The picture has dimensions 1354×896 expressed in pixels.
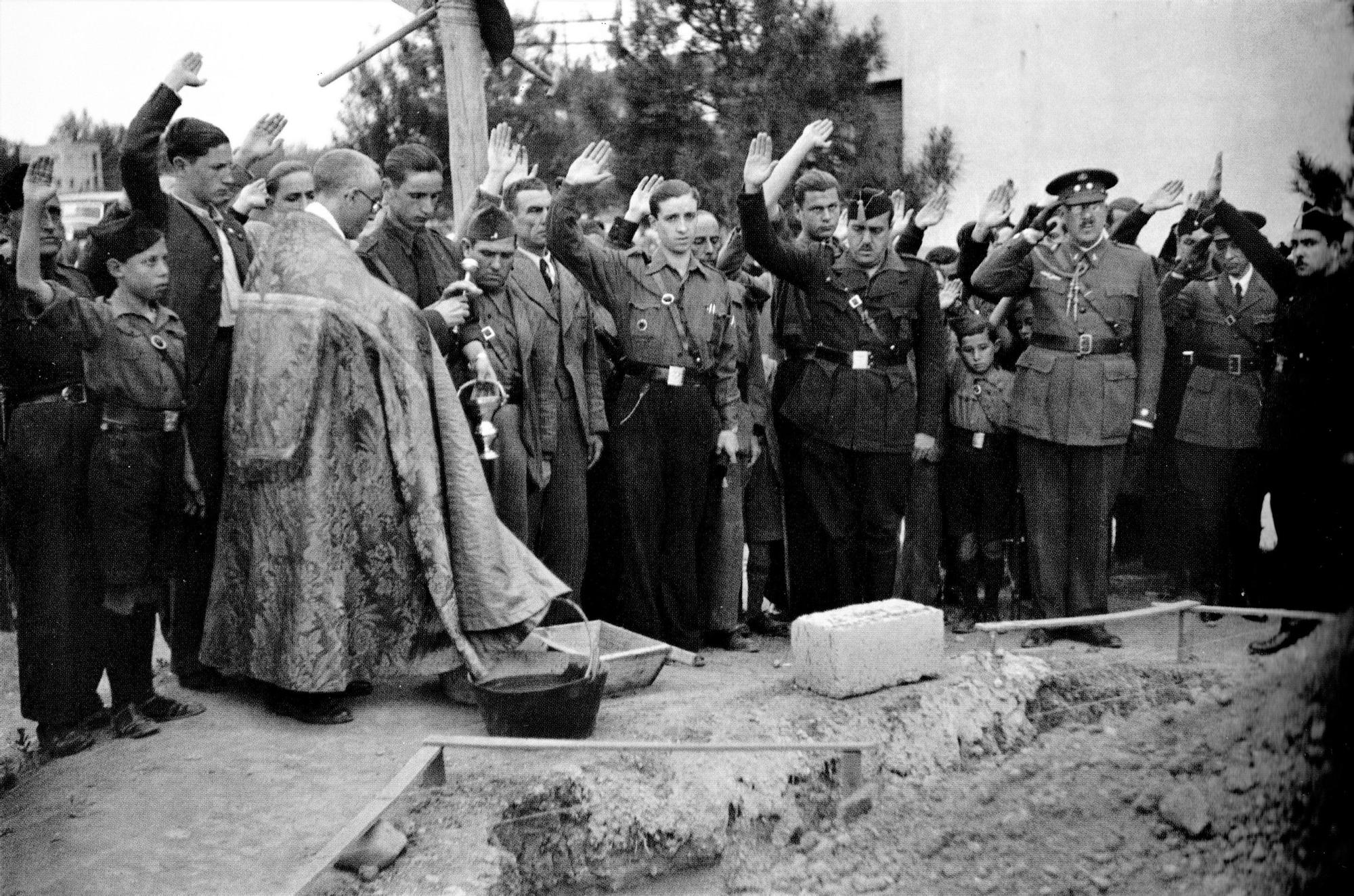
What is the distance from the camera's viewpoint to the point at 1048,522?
677 cm

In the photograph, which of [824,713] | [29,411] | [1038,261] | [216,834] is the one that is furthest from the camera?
[1038,261]

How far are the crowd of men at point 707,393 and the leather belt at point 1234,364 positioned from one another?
0.01m

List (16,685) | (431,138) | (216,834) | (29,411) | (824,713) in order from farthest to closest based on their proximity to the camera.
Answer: (431,138)
(16,685)
(824,713)
(29,411)
(216,834)

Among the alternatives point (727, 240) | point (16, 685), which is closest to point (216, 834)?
point (16, 685)

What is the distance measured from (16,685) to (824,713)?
382 cm

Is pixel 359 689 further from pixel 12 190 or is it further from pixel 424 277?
pixel 12 190

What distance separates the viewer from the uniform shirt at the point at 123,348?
4637mm

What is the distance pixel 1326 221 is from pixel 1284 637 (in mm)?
2654

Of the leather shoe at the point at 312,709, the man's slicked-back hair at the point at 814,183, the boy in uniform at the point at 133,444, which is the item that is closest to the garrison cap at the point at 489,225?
the boy in uniform at the point at 133,444

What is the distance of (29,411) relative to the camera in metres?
4.77

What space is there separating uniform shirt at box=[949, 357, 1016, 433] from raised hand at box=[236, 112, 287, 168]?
362 cm

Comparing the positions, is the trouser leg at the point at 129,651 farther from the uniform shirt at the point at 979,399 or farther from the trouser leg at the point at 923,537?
the uniform shirt at the point at 979,399

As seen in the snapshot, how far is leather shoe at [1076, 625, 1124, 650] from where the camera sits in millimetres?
6566

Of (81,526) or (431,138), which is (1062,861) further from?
(431,138)
